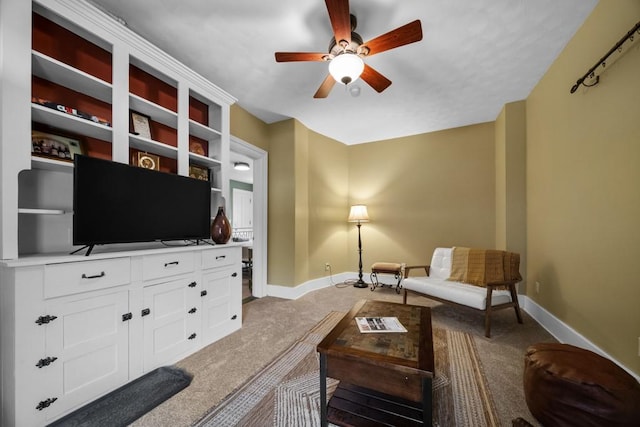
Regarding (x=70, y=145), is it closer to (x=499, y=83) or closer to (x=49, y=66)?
(x=49, y=66)

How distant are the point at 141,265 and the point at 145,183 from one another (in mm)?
634

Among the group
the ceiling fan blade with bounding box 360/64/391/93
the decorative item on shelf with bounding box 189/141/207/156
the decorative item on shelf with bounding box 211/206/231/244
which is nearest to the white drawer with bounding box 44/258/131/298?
the decorative item on shelf with bounding box 211/206/231/244

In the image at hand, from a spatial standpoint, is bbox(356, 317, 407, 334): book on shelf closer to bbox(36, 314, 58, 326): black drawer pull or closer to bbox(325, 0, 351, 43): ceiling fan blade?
bbox(36, 314, 58, 326): black drawer pull

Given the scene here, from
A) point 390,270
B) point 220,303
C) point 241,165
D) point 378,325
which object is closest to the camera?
point 378,325

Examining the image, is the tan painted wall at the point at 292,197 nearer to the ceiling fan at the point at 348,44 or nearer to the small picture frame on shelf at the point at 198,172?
the small picture frame on shelf at the point at 198,172

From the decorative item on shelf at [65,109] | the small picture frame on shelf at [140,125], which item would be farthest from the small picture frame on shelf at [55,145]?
the small picture frame on shelf at [140,125]

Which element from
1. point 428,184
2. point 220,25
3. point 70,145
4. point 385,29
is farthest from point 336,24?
point 428,184

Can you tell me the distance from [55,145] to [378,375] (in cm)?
250

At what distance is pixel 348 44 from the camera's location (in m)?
1.79

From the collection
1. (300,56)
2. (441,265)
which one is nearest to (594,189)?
(441,265)

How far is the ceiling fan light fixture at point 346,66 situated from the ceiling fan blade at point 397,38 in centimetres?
13

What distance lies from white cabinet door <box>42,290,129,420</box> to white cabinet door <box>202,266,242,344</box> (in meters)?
0.64

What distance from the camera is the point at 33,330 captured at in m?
1.29

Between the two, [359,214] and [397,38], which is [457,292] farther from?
[397,38]
